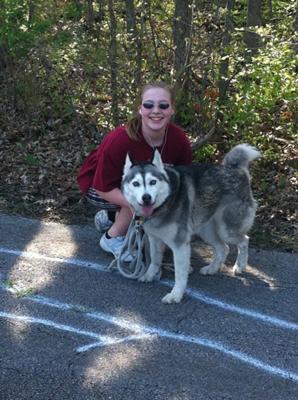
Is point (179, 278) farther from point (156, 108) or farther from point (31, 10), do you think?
point (31, 10)

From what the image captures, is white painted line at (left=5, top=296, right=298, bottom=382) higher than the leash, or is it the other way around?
the leash

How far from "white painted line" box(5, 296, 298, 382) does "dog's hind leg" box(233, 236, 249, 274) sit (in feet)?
4.10

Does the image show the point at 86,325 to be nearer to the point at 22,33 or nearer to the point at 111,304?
the point at 111,304

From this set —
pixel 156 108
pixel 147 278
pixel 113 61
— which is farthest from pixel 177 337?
pixel 113 61

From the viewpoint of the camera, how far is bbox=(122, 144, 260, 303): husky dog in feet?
14.9

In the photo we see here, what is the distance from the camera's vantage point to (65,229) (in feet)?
20.6

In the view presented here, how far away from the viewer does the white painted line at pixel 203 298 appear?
174 inches

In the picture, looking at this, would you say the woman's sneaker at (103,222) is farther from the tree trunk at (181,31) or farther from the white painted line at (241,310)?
the tree trunk at (181,31)

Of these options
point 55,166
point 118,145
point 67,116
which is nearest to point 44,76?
point 67,116

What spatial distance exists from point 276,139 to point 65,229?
331 cm

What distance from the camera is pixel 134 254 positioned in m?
5.23

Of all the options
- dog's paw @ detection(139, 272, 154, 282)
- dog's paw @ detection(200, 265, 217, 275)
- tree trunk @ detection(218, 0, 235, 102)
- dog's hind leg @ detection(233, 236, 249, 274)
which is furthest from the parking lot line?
tree trunk @ detection(218, 0, 235, 102)

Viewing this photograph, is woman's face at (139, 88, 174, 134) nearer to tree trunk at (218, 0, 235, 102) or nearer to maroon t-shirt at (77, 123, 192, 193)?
maroon t-shirt at (77, 123, 192, 193)

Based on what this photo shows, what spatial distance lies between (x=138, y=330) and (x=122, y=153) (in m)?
1.63
